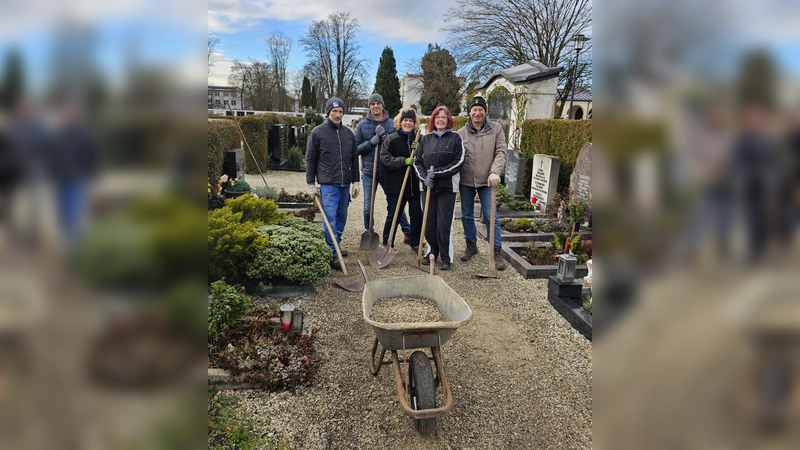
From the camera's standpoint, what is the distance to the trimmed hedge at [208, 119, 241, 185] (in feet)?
25.5

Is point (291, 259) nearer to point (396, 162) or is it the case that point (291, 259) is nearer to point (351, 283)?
point (351, 283)

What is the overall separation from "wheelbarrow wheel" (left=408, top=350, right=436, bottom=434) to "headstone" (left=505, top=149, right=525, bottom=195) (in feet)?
22.7

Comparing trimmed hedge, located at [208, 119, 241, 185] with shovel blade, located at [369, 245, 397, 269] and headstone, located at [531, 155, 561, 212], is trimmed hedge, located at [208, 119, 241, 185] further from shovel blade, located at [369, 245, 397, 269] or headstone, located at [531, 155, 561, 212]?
headstone, located at [531, 155, 561, 212]

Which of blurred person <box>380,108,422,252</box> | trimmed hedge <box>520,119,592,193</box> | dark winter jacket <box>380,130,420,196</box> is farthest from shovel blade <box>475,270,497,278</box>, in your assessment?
trimmed hedge <box>520,119,592,193</box>

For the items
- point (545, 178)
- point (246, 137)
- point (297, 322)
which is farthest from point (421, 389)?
point (246, 137)

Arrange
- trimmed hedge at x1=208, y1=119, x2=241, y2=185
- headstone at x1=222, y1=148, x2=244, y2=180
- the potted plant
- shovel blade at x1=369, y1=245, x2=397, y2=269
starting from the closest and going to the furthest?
shovel blade at x1=369, y1=245, x2=397, y2=269
trimmed hedge at x1=208, y1=119, x2=241, y2=185
the potted plant
headstone at x1=222, y1=148, x2=244, y2=180

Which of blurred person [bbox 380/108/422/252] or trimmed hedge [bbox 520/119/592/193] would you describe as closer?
blurred person [bbox 380/108/422/252]

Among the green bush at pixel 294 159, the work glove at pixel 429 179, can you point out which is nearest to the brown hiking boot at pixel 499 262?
the work glove at pixel 429 179

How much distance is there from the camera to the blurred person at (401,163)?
5.78m

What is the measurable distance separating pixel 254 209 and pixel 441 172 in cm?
232

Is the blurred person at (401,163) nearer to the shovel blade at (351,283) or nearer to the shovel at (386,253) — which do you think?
the shovel at (386,253)

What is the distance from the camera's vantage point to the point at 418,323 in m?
2.67
